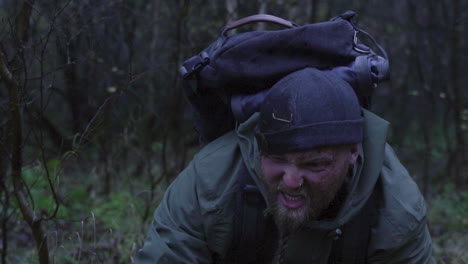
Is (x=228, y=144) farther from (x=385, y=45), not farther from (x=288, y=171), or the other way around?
(x=385, y=45)

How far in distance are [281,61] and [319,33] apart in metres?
0.22

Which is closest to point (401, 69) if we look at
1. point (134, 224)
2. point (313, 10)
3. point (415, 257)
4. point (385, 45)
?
point (385, 45)

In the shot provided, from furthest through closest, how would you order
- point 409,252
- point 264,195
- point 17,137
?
point 17,137 < point 409,252 < point 264,195

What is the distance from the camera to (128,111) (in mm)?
5801

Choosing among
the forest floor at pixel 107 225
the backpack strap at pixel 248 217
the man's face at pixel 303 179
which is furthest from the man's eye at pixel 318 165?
the forest floor at pixel 107 225

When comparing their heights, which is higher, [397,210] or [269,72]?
[269,72]

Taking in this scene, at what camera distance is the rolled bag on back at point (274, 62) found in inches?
105

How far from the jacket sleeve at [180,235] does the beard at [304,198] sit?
1.20 ft

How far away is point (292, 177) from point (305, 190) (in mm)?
122

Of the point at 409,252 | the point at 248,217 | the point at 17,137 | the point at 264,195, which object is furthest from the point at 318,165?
the point at 17,137

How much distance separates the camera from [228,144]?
2879 millimetres

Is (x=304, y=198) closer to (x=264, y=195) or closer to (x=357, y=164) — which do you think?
(x=264, y=195)

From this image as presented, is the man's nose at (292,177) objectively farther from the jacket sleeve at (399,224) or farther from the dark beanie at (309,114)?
the jacket sleeve at (399,224)

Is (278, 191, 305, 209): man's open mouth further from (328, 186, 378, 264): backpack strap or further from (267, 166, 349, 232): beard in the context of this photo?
(328, 186, 378, 264): backpack strap
